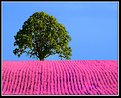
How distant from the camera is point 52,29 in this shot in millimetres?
23188

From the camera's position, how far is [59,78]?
33.5ft

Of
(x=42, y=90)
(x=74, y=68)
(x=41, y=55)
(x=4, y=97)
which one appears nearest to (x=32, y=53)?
(x=41, y=55)

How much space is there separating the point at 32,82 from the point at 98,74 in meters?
2.10

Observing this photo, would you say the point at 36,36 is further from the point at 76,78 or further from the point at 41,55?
the point at 76,78

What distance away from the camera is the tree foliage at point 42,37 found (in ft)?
74.0

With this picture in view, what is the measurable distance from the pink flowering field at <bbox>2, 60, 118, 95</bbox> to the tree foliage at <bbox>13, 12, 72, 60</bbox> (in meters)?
10.4

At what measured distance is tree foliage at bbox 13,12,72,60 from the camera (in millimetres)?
22559

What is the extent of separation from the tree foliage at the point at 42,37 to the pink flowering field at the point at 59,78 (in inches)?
408

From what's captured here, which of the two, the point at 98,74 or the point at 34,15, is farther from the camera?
the point at 34,15

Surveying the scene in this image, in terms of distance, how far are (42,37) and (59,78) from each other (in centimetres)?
1259

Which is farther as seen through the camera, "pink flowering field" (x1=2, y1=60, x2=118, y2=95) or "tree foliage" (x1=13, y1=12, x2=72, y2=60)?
"tree foliage" (x1=13, y1=12, x2=72, y2=60)

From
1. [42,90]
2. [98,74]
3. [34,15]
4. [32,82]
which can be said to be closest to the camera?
[42,90]

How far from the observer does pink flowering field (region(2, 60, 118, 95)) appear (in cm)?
902

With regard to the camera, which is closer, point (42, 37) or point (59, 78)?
point (59, 78)
